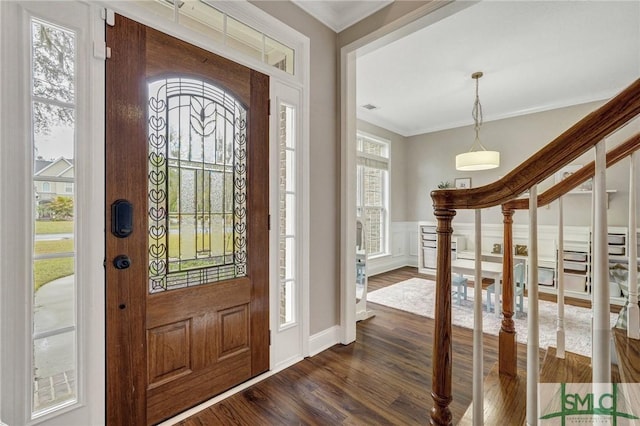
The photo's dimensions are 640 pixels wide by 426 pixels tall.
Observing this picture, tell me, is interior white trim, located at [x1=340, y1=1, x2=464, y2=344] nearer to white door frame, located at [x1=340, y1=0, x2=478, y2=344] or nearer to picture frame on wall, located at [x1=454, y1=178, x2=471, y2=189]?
white door frame, located at [x1=340, y1=0, x2=478, y2=344]

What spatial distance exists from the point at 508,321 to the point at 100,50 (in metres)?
2.70

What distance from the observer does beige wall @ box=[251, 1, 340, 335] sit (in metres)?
2.46

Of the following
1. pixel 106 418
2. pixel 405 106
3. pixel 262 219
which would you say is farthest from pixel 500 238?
pixel 106 418

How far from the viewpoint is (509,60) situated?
131 inches

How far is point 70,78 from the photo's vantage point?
138 cm

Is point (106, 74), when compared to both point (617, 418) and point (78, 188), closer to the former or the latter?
point (78, 188)

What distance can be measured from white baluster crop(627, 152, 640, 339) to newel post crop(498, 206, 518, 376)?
0.55m

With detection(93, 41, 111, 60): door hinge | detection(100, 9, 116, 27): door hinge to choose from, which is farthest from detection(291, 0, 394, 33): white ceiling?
detection(93, 41, 111, 60): door hinge

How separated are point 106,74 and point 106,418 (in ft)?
5.68

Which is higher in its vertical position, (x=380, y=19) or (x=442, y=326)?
(x=380, y=19)

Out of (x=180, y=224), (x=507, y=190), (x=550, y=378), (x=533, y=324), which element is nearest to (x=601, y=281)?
(x=533, y=324)

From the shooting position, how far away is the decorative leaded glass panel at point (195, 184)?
5.40ft

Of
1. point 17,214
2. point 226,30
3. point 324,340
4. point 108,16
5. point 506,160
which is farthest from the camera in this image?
point 506,160

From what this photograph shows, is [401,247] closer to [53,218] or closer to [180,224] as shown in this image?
[180,224]
